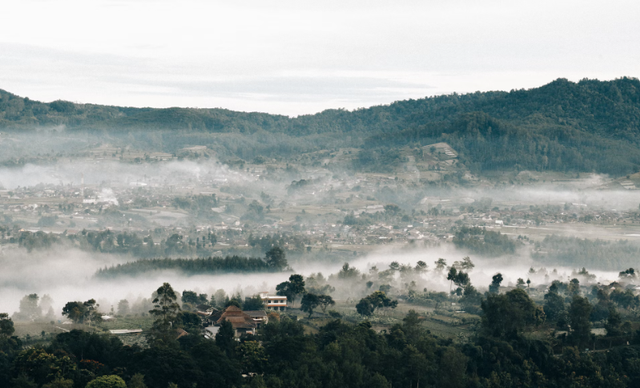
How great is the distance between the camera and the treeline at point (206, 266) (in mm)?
92250

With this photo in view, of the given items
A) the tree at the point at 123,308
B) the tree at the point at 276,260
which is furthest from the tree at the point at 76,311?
the tree at the point at 276,260

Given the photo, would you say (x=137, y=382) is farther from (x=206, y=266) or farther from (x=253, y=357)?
(x=206, y=266)

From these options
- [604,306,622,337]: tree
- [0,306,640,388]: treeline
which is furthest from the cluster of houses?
[604,306,622,337]: tree

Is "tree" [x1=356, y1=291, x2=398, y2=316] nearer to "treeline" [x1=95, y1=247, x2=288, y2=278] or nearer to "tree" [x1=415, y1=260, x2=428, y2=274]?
"tree" [x1=415, y1=260, x2=428, y2=274]

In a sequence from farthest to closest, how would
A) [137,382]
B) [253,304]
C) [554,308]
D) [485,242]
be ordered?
1. [485,242]
2. [253,304]
3. [554,308]
4. [137,382]

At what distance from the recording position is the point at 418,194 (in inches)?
7200

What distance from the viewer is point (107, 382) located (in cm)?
3850

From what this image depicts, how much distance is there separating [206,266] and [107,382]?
53951 mm

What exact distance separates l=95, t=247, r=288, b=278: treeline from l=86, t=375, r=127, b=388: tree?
171 ft

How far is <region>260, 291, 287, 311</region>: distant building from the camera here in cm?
7200

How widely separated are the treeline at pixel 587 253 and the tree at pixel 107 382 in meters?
79.4

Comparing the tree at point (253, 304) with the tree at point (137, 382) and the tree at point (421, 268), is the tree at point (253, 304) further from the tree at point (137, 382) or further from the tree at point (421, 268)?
the tree at point (137, 382)

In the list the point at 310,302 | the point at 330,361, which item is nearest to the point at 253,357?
the point at 330,361

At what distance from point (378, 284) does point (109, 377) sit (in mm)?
50594
